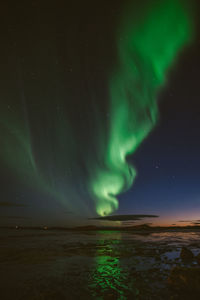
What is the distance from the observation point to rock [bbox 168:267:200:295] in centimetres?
795

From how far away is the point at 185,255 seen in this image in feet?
51.5

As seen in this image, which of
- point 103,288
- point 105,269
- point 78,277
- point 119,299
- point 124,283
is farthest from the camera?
point 105,269

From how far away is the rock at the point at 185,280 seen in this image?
795 centimetres

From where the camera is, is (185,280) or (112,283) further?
(112,283)

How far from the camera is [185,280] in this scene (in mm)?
8422

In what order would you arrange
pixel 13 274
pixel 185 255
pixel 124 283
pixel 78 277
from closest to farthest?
pixel 124 283, pixel 78 277, pixel 13 274, pixel 185 255

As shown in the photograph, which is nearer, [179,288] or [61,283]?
[179,288]

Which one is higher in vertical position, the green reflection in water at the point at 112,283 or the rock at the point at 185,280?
the rock at the point at 185,280

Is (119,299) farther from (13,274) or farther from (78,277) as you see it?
(13,274)

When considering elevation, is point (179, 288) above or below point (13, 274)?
above

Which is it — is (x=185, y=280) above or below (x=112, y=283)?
above

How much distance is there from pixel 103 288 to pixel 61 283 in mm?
2413

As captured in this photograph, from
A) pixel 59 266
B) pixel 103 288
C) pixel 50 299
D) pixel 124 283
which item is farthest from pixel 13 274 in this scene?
pixel 124 283

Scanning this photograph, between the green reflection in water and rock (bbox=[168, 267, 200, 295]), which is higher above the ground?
rock (bbox=[168, 267, 200, 295])
